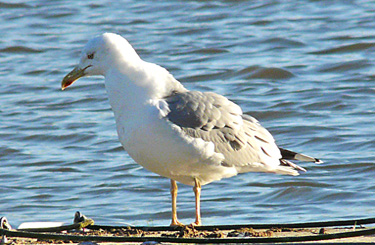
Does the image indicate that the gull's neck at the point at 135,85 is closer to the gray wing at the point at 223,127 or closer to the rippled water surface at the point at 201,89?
the gray wing at the point at 223,127

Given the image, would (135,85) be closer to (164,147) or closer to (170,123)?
(170,123)

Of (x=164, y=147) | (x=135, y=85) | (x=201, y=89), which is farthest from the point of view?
(x=201, y=89)

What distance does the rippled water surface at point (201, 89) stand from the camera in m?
6.92

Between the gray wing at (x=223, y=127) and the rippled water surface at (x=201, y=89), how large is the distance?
4.19 feet

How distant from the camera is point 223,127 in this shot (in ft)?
16.4

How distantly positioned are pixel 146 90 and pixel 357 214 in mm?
2474

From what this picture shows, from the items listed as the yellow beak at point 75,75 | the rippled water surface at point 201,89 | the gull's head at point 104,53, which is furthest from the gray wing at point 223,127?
the rippled water surface at point 201,89

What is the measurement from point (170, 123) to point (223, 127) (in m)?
0.55

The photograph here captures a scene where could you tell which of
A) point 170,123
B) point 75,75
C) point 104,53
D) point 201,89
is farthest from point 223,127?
point 201,89

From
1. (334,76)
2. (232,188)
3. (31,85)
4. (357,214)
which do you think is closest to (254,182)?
(232,188)

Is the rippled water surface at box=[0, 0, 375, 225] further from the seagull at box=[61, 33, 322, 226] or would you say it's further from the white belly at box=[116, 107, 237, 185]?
the white belly at box=[116, 107, 237, 185]

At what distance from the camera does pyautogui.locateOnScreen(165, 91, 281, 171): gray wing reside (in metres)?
4.72

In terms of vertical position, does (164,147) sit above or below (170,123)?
below

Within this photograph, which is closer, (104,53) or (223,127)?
(104,53)
